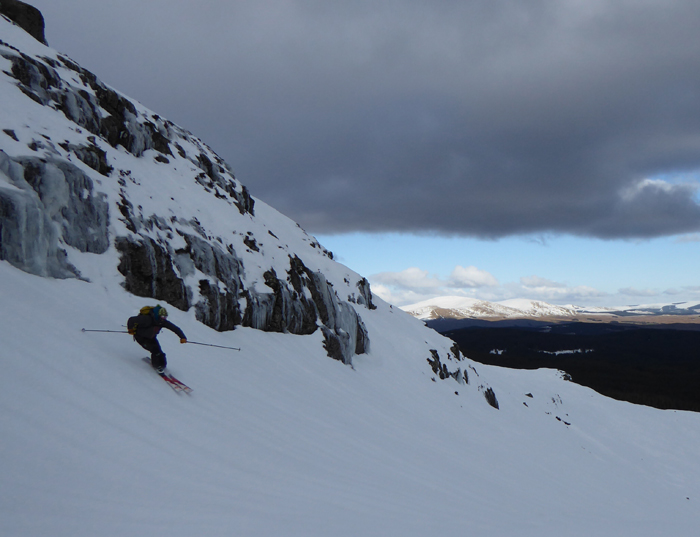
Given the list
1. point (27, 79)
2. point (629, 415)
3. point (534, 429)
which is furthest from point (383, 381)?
point (629, 415)

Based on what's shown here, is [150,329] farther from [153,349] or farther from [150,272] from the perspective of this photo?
[150,272]

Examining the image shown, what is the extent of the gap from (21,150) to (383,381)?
19.5m

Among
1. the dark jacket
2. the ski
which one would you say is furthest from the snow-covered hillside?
the dark jacket

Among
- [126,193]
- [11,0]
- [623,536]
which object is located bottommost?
[623,536]

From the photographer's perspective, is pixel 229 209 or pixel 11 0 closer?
pixel 11 0

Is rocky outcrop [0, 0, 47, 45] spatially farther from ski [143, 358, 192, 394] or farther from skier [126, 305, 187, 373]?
ski [143, 358, 192, 394]

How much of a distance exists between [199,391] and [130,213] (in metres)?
9.27

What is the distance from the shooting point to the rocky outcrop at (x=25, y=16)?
21.2m

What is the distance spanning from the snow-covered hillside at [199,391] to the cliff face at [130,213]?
0.29 feet

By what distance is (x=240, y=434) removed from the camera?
8062 mm

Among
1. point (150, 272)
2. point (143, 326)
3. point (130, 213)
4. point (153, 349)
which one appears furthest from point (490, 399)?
point (143, 326)

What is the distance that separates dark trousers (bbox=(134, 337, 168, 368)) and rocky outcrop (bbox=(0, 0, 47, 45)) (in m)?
23.4

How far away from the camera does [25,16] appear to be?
2139 cm

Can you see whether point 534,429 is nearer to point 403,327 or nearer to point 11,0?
point 403,327
